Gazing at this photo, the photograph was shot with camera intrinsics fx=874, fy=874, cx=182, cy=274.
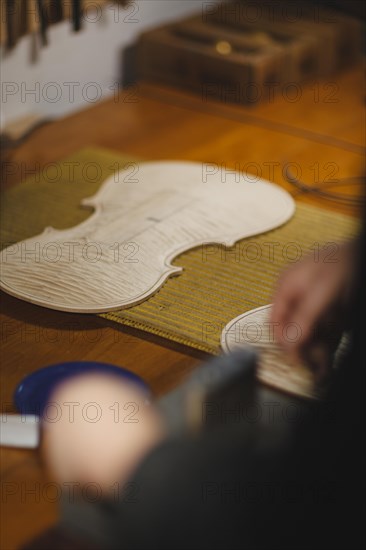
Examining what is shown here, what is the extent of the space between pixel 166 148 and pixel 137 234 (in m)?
0.53

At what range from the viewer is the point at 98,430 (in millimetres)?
1110

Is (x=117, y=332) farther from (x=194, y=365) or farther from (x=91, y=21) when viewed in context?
(x=91, y=21)

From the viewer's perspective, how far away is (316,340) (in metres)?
0.93

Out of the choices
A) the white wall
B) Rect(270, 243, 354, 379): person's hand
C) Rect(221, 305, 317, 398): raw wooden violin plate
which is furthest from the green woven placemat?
the white wall

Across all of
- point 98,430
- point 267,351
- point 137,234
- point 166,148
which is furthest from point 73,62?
point 98,430

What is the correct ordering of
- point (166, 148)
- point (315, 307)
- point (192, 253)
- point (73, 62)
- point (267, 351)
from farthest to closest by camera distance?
point (73, 62), point (166, 148), point (192, 253), point (267, 351), point (315, 307)

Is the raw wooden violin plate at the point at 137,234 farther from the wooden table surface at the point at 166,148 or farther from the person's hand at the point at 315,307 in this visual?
the person's hand at the point at 315,307

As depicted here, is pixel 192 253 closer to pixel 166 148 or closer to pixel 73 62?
pixel 166 148

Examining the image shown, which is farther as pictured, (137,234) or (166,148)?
(166,148)

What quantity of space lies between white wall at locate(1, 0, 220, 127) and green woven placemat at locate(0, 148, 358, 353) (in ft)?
0.98

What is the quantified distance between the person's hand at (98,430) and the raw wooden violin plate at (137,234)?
22 cm

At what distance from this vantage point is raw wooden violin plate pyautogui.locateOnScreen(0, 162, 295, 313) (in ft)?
4.69

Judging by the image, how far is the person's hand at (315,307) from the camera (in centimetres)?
81

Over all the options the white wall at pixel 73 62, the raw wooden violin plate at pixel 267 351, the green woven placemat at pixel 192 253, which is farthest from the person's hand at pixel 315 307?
the white wall at pixel 73 62
